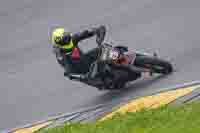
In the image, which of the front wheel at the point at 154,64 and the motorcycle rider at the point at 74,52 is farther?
the front wheel at the point at 154,64

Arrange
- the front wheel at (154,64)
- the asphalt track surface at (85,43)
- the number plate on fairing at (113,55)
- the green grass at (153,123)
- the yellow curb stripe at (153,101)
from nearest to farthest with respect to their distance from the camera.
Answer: the green grass at (153,123) → the yellow curb stripe at (153,101) → the number plate on fairing at (113,55) → the front wheel at (154,64) → the asphalt track surface at (85,43)

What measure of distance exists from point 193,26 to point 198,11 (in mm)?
1149

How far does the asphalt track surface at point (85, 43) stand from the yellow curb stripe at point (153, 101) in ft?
2.10

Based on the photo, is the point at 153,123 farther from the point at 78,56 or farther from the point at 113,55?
the point at 78,56

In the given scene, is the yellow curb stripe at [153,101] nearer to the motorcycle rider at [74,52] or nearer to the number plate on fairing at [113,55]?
the number plate on fairing at [113,55]

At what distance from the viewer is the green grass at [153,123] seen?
11266 millimetres

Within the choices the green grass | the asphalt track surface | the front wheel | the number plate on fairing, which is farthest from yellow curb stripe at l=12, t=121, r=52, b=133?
the front wheel

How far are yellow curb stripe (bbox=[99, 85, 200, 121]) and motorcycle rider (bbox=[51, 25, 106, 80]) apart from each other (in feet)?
4.89

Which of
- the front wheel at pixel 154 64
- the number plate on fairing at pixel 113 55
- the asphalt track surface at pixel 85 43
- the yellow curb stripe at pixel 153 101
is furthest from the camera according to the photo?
the asphalt track surface at pixel 85 43

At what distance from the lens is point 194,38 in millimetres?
17906

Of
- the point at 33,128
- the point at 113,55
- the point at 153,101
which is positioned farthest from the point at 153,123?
the point at 113,55

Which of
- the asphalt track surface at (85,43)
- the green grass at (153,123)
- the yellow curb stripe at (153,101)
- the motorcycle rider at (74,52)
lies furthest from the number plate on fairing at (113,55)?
the green grass at (153,123)

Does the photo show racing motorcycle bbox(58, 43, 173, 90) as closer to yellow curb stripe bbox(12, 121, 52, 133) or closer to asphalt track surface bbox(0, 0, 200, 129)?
asphalt track surface bbox(0, 0, 200, 129)

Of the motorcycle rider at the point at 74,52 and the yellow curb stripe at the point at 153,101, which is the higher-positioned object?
the motorcycle rider at the point at 74,52
